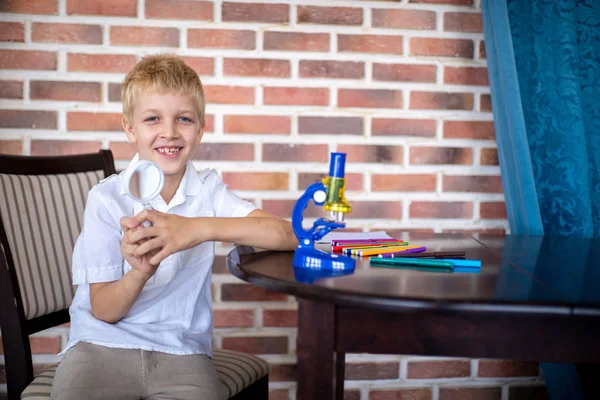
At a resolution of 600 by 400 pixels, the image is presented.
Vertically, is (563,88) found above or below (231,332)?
above

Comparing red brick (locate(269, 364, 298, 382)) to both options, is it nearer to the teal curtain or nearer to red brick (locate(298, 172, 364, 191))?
red brick (locate(298, 172, 364, 191))

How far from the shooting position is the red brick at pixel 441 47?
216 cm

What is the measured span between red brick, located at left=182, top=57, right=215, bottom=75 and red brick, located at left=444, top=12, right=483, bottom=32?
30.6 inches

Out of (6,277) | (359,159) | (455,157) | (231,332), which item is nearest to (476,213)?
(455,157)

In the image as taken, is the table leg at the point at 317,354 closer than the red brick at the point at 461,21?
Yes

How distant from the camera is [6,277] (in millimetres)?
1497

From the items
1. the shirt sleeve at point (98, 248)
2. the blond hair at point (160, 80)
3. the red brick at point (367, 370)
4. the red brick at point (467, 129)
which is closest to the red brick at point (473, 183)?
the red brick at point (467, 129)

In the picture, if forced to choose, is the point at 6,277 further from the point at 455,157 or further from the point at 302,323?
the point at 455,157

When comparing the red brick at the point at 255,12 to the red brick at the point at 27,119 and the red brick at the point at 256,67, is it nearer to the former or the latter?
the red brick at the point at 256,67

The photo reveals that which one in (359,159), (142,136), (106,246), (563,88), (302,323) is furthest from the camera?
(359,159)

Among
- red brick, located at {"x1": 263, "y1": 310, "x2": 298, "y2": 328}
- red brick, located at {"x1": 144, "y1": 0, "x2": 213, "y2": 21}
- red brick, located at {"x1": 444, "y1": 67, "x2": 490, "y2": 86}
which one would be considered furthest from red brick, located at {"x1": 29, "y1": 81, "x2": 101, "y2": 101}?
red brick, located at {"x1": 444, "y1": 67, "x2": 490, "y2": 86}

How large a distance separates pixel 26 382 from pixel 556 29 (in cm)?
175

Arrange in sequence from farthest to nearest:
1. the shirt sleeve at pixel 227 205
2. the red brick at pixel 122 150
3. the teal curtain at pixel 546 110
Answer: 1. the red brick at pixel 122 150
2. the teal curtain at pixel 546 110
3. the shirt sleeve at pixel 227 205

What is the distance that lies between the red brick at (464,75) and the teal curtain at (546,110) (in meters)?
0.11
